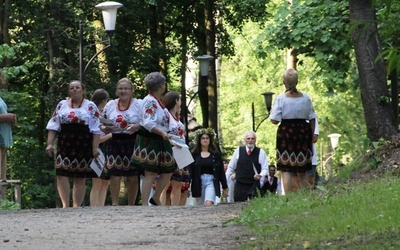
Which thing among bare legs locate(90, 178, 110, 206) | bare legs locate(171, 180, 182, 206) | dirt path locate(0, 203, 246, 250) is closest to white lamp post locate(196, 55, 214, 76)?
bare legs locate(171, 180, 182, 206)

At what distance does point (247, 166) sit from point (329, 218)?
350 inches

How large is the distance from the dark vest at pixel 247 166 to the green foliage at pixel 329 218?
570cm

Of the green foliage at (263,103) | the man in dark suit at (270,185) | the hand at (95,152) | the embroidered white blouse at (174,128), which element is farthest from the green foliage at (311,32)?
the green foliage at (263,103)

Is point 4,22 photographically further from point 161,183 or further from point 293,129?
point 293,129

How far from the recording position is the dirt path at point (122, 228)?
9281 millimetres

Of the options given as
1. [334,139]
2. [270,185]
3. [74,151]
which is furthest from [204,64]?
[334,139]

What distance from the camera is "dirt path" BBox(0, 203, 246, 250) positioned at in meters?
9.28

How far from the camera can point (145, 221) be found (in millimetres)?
11477

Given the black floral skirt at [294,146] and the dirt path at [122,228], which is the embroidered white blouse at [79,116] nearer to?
the dirt path at [122,228]

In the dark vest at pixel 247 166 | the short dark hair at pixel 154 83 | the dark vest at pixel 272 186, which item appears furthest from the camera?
the dark vest at pixel 272 186

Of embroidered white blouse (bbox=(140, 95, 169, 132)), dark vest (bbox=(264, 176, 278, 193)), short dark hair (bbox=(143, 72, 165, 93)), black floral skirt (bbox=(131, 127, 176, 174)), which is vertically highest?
short dark hair (bbox=(143, 72, 165, 93))

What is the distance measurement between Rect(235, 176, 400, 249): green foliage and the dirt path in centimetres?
28

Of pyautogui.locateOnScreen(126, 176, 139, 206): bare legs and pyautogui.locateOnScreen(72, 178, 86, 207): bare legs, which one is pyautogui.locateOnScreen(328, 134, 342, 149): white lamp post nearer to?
pyautogui.locateOnScreen(126, 176, 139, 206): bare legs

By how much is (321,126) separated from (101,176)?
42.5 meters
